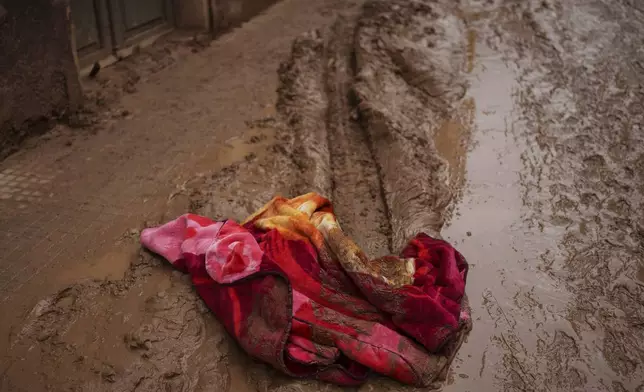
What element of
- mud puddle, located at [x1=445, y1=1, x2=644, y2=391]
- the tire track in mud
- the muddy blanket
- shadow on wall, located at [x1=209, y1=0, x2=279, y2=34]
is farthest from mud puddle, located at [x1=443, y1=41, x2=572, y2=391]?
shadow on wall, located at [x1=209, y1=0, x2=279, y2=34]

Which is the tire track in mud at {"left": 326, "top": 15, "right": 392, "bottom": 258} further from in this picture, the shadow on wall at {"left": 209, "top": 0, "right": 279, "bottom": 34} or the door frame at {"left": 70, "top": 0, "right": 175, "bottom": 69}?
the door frame at {"left": 70, "top": 0, "right": 175, "bottom": 69}

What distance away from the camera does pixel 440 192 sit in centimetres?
309

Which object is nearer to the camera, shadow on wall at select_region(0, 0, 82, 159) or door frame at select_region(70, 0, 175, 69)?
shadow on wall at select_region(0, 0, 82, 159)

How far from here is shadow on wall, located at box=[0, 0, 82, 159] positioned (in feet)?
10.4

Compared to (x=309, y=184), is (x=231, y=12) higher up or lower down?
higher up

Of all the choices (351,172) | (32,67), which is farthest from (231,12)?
(351,172)

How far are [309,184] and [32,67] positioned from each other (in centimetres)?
172

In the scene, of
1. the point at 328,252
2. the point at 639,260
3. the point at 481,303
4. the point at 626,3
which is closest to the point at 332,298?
the point at 328,252

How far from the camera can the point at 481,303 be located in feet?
8.09

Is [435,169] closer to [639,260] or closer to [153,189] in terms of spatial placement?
[639,260]

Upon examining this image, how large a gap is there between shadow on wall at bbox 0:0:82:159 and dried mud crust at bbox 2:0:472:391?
3.82ft

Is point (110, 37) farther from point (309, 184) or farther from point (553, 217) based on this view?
point (553, 217)

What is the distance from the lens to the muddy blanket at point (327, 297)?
2.10m

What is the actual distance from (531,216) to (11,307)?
2.40 meters
